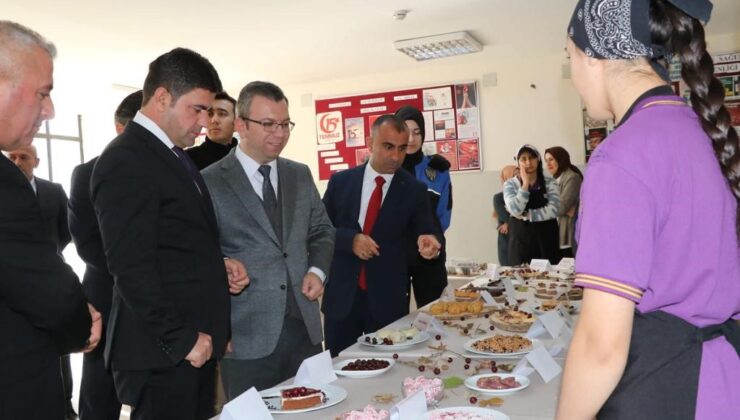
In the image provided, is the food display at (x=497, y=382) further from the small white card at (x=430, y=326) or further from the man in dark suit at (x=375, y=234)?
the man in dark suit at (x=375, y=234)

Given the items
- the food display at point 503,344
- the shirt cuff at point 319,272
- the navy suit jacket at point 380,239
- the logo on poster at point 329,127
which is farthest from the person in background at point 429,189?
the logo on poster at point 329,127

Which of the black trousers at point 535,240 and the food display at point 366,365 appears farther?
the black trousers at point 535,240

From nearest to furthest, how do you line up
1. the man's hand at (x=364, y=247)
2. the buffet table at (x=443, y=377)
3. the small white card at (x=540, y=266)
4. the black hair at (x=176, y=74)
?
the buffet table at (x=443, y=377)
the black hair at (x=176, y=74)
the man's hand at (x=364, y=247)
the small white card at (x=540, y=266)

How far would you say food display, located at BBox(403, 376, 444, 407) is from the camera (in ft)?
5.72

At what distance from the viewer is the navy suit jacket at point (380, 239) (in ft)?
10.7

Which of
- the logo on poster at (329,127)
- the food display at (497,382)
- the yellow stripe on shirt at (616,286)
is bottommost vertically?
the food display at (497,382)

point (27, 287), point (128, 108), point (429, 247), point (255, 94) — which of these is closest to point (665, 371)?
point (27, 287)

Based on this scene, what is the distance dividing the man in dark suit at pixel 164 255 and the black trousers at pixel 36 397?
0.31 meters

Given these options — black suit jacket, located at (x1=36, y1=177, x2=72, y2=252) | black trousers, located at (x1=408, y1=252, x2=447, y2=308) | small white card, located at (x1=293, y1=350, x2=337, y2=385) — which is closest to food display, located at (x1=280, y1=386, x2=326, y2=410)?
small white card, located at (x1=293, y1=350, x2=337, y2=385)

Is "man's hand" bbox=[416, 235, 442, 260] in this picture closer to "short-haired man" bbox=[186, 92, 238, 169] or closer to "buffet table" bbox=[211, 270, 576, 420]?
"buffet table" bbox=[211, 270, 576, 420]

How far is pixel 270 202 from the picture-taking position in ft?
8.55

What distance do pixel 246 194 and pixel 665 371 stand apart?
68.1 inches

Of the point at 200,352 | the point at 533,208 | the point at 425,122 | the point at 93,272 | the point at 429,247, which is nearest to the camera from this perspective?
the point at 200,352

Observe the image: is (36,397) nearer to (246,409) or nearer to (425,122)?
→ (246,409)
